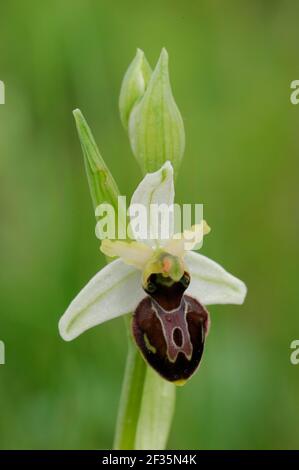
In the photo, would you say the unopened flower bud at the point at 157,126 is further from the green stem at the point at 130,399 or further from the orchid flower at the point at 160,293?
the green stem at the point at 130,399

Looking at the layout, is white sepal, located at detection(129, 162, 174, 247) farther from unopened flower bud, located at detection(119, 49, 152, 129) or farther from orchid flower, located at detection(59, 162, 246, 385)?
unopened flower bud, located at detection(119, 49, 152, 129)

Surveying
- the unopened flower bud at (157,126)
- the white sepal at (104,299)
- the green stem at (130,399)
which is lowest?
the green stem at (130,399)

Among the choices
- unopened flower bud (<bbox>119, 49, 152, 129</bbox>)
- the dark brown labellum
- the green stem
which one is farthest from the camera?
unopened flower bud (<bbox>119, 49, 152, 129</bbox>)

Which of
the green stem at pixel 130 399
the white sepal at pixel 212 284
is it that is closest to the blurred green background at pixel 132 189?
the green stem at pixel 130 399

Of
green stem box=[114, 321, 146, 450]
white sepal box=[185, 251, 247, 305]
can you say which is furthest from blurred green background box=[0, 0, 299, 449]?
white sepal box=[185, 251, 247, 305]

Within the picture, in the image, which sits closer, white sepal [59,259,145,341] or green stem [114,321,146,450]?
white sepal [59,259,145,341]

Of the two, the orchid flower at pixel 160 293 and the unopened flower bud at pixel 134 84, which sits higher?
the unopened flower bud at pixel 134 84
